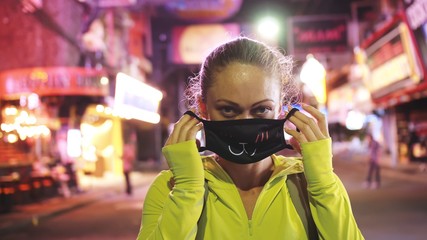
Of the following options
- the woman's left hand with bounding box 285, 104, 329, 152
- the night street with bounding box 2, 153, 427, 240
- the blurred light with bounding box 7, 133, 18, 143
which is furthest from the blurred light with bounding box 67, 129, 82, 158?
the woman's left hand with bounding box 285, 104, 329, 152

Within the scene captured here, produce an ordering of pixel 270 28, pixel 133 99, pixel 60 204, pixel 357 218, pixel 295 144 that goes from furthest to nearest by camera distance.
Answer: pixel 270 28 → pixel 133 99 → pixel 60 204 → pixel 357 218 → pixel 295 144

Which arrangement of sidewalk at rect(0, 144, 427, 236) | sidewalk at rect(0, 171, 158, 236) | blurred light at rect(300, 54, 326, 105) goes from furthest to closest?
blurred light at rect(300, 54, 326, 105) → sidewalk at rect(0, 144, 427, 236) → sidewalk at rect(0, 171, 158, 236)

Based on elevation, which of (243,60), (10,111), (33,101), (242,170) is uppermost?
(33,101)

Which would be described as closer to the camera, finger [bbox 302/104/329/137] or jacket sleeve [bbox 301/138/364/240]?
jacket sleeve [bbox 301/138/364/240]

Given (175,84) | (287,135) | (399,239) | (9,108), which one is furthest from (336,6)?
(287,135)

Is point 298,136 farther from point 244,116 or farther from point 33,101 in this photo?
point 33,101

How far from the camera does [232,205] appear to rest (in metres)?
2.28

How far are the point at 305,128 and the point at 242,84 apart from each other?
0.31 metres

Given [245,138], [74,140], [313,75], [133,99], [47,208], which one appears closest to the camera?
[245,138]

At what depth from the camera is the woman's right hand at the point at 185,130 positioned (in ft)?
7.25

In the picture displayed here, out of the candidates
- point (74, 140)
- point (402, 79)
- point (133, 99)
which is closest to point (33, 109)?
point (74, 140)

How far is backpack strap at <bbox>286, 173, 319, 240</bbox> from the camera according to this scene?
2.28 m

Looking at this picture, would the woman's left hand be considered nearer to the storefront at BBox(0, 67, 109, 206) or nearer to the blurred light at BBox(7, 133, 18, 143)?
the storefront at BBox(0, 67, 109, 206)

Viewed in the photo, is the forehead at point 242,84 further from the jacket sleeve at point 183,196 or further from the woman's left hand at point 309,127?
the jacket sleeve at point 183,196
